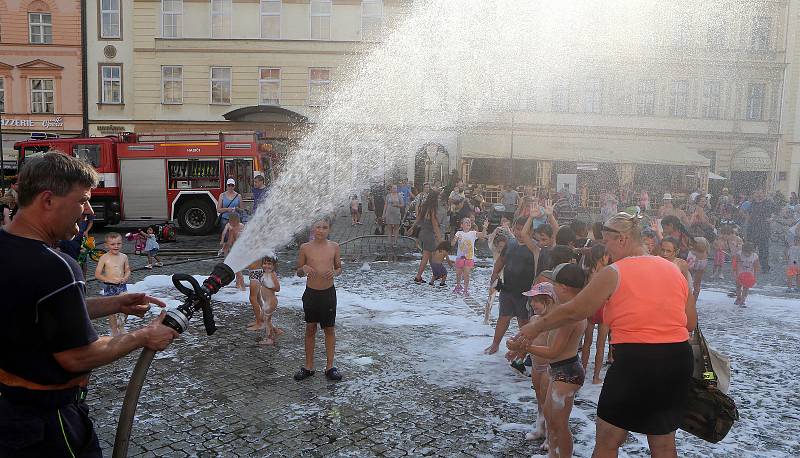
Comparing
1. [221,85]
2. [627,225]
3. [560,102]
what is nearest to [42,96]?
[221,85]

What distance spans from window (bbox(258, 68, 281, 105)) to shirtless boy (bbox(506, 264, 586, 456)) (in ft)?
89.9

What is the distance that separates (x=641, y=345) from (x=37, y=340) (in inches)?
112

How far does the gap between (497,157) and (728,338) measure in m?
20.3

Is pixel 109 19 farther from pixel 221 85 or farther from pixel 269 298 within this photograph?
pixel 269 298

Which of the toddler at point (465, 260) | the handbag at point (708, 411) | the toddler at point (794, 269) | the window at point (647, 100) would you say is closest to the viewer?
the handbag at point (708, 411)

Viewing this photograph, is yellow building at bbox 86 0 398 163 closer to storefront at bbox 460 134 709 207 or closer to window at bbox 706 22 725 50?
storefront at bbox 460 134 709 207

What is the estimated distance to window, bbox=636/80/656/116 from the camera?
29.5 meters

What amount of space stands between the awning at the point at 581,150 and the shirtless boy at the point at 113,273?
69.7 feet

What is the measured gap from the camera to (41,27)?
99.8 feet

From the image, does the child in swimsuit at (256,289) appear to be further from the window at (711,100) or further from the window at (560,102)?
the window at (711,100)

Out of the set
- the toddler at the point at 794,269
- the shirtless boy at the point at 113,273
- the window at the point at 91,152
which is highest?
the window at the point at 91,152

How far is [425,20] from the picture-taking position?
28.5 metres

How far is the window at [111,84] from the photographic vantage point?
2991 cm

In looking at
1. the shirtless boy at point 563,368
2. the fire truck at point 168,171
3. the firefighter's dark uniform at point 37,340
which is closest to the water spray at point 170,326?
the firefighter's dark uniform at point 37,340
